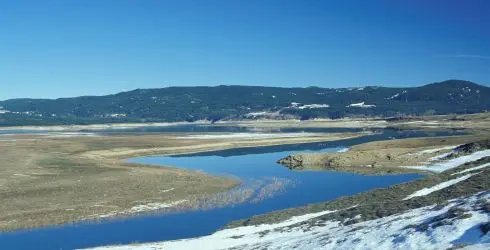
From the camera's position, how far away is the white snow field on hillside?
17.9 metres

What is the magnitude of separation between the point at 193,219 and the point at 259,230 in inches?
307

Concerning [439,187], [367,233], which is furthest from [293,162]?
[367,233]

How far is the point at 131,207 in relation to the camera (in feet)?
122

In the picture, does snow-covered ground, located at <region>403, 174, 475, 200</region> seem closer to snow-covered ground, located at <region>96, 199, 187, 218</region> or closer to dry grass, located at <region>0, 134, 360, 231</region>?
dry grass, located at <region>0, 134, 360, 231</region>

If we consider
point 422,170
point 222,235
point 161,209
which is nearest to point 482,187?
point 222,235

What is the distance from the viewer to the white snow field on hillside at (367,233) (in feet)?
58.7

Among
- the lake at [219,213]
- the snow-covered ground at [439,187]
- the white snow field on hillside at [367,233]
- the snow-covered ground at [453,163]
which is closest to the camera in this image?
the white snow field on hillside at [367,233]

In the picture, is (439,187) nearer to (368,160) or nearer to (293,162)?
(368,160)

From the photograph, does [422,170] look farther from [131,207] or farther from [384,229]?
[384,229]

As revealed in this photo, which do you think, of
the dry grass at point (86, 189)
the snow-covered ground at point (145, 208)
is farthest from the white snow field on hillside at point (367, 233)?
the dry grass at point (86, 189)

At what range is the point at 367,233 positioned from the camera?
2048 cm

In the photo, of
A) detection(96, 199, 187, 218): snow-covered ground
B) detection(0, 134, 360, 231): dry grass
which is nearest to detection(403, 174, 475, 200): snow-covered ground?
detection(0, 134, 360, 231): dry grass

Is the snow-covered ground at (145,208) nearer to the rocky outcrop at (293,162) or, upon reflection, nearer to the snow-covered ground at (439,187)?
the snow-covered ground at (439,187)

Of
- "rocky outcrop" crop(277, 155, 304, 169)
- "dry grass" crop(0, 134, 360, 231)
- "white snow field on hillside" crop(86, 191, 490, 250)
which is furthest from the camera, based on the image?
"rocky outcrop" crop(277, 155, 304, 169)
